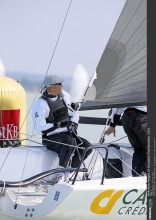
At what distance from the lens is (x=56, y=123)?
659 centimetres

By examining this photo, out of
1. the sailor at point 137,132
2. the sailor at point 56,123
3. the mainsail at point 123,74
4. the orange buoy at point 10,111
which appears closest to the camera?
the mainsail at point 123,74

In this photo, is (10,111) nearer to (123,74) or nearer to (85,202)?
(123,74)

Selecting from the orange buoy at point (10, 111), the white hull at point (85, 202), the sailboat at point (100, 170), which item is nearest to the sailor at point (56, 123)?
the sailboat at point (100, 170)

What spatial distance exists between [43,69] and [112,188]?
10.7 meters

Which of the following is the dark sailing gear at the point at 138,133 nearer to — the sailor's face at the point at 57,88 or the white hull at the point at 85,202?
the sailor's face at the point at 57,88

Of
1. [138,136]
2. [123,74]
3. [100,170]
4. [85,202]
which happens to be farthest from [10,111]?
[85,202]

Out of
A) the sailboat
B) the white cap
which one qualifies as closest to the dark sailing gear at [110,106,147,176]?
the sailboat

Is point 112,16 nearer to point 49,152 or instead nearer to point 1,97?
point 1,97

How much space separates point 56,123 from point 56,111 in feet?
0.31

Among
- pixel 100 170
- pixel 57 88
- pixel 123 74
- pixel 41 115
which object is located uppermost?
pixel 123 74

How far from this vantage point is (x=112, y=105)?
20.1 feet

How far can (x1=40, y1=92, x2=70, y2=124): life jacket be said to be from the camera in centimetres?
659

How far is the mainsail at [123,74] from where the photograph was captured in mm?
6172

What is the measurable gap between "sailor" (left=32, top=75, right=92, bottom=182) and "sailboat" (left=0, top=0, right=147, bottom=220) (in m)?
0.14
